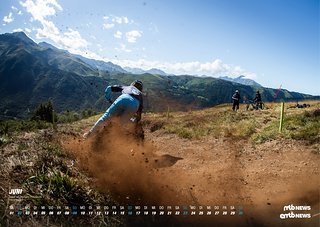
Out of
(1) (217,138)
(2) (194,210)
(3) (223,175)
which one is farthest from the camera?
(1) (217,138)

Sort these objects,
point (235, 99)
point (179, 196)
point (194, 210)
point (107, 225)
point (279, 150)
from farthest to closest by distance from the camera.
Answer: point (235, 99) → point (279, 150) → point (179, 196) → point (194, 210) → point (107, 225)

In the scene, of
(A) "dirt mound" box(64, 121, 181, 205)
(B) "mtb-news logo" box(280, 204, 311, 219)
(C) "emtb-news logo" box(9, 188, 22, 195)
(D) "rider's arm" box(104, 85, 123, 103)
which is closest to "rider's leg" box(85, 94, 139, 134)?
(A) "dirt mound" box(64, 121, 181, 205)

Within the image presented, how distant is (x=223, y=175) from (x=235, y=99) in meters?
16.8

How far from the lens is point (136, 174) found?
6594 mm

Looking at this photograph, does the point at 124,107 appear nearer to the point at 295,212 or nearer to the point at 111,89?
the point at 111,89

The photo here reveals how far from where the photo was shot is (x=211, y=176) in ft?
24.1

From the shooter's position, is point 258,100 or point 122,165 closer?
point 122,165

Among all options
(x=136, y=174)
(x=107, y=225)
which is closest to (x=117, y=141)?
(x=136, y=174)

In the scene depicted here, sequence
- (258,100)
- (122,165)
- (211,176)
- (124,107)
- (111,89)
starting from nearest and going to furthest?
(122,165) → (211,176) → (124,107) → (111,89) → (258,100)

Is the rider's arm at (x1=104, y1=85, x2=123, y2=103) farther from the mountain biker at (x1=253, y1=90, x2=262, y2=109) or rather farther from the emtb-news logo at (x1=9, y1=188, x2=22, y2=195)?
the mountain biker at (x1=253, y1=90, x2=262, y2=109)

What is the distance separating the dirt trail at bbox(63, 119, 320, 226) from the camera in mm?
5652

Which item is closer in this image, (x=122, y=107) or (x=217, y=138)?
(x=122, y=107)

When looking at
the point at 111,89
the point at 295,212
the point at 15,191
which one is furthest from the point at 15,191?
the point at 295,212

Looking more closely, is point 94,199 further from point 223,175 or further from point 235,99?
point 235,99
